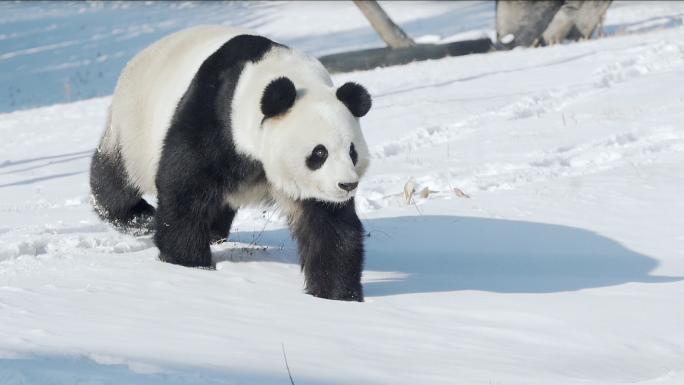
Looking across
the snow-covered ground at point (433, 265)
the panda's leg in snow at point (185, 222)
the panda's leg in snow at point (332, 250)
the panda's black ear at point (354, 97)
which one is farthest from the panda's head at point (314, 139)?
the snow-covered ground at point (433, 265)

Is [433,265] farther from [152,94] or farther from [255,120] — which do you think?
[152,94]

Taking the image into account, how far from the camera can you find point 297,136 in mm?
4727

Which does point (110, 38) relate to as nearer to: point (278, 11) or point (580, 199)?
point (278, 11)

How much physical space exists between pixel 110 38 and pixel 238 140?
24902 mm

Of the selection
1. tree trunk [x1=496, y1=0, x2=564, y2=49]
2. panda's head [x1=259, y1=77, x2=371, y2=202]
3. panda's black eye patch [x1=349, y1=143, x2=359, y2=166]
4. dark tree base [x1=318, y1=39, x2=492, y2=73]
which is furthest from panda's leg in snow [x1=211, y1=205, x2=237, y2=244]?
tree trunk [x1=496, y1=0, x2=564, y2=49]

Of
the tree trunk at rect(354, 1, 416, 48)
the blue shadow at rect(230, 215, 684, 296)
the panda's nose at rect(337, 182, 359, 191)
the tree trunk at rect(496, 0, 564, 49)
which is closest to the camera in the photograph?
the panda's nose at rect(337, 182, 359, 191)

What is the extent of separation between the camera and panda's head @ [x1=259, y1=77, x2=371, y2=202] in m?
4.63

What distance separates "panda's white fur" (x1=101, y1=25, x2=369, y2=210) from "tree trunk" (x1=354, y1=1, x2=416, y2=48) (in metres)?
11.6

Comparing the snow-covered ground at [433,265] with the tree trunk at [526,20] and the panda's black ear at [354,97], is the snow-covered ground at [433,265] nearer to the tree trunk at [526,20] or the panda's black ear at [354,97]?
the panda's black ear at [354,97]

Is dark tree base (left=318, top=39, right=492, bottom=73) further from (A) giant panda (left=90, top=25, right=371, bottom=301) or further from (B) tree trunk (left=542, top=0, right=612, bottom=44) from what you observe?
(A) giant panda (left=90, top=25, right=371, bottom=301)

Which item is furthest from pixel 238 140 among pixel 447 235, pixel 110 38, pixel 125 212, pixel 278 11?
pixel 278 11

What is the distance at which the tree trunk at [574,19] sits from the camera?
18.0 meters

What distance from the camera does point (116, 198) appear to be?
6.33 meters

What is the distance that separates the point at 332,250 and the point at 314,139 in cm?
82
